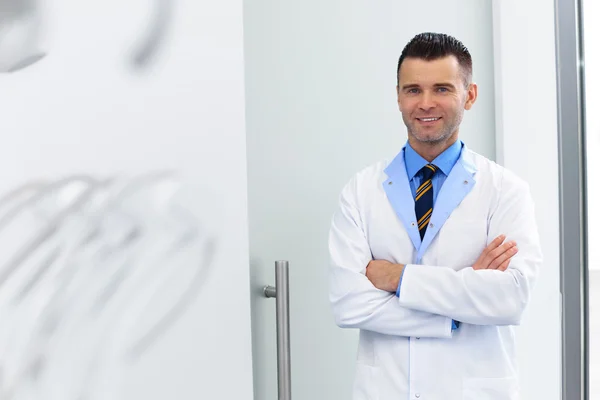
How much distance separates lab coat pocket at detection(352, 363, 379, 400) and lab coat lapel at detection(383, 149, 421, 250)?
27 cm

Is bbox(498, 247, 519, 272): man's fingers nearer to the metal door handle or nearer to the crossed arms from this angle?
the crossed arms

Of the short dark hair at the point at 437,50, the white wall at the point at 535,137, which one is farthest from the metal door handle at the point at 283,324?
the white wall at the point at 535,137

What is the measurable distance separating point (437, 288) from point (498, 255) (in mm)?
142

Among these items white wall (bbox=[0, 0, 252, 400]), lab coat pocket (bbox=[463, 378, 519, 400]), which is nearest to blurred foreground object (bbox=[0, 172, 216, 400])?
white wall (bbox=[0, 0, 252, 400])

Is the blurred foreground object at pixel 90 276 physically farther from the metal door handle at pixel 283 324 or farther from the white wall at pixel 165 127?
the metal door handle at pixel 283 324

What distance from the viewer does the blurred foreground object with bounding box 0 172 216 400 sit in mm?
793

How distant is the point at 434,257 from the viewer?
1.39m

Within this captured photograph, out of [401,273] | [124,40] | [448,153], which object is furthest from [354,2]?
[124,40]

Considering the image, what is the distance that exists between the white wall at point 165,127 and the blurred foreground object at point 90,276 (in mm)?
26

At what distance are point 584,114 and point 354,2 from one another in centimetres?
76

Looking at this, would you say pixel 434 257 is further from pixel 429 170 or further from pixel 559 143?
pixel 559 143

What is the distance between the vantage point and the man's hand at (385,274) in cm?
134

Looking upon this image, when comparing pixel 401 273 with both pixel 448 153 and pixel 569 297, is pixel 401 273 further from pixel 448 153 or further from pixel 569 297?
pixel 569 297

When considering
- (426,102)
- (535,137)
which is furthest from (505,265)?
(535,137)
